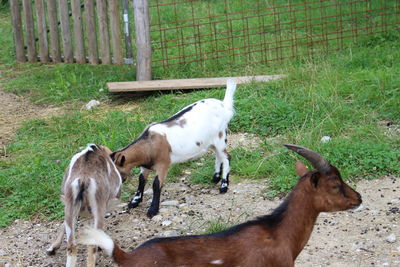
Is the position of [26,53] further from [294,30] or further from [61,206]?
[61,206]

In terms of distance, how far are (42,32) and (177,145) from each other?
4964 millimetres

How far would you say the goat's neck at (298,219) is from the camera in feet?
15.1

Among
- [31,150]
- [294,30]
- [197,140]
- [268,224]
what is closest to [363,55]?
[294,30]

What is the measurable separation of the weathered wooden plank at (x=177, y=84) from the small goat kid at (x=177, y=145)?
7.10 ft

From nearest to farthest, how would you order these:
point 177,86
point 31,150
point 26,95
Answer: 1. point 31,150
2. point 177,86
3. point 26,95

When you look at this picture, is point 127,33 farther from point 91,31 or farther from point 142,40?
point 91,31

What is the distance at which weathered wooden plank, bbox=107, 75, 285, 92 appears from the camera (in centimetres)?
911

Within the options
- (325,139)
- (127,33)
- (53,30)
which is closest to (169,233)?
(325,139)

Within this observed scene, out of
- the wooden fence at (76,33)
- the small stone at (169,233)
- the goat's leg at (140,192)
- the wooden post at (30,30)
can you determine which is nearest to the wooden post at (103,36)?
the wooden fence at (76,33)

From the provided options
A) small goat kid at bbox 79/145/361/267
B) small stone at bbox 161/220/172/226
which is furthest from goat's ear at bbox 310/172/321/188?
small stone at bbox 161/220/172/226

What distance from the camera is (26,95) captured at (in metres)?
10.0

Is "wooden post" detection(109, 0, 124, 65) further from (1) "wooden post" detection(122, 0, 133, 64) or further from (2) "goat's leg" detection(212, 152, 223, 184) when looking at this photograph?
(2) "goat's leg" detection(212, 152, 223, 184)

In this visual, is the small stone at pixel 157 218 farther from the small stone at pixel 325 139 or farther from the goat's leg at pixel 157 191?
the small stone at pixel 325 139

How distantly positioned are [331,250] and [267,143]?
6.74 ft
